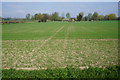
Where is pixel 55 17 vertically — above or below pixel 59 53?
above

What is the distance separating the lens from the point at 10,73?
4.36 metres

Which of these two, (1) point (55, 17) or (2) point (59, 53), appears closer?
(2) point (59, 53)

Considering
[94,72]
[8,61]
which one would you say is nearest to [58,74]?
[94,72]

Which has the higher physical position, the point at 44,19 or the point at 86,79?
the point at 44,19

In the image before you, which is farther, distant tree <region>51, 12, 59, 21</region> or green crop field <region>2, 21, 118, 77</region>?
distant tree <region>51, 12, 59, 21</region>

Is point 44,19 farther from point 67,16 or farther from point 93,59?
point 93,59

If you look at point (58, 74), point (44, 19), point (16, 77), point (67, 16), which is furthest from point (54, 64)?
point (67, 16)

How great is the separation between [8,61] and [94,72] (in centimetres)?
499

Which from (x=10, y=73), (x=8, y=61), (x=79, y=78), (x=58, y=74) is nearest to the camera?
(x=79, y=78)

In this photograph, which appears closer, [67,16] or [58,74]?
[58,74]

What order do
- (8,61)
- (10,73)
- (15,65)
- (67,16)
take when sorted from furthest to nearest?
(67,16) → (8,61) → (15,65) → (10,73)

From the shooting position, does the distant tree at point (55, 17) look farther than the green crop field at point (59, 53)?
Yes

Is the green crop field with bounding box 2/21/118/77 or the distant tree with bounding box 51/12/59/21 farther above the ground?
the distant tree with bounding box 51/12/59/21

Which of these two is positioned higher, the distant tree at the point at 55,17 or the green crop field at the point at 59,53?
the distant tree at the point at 55,17
